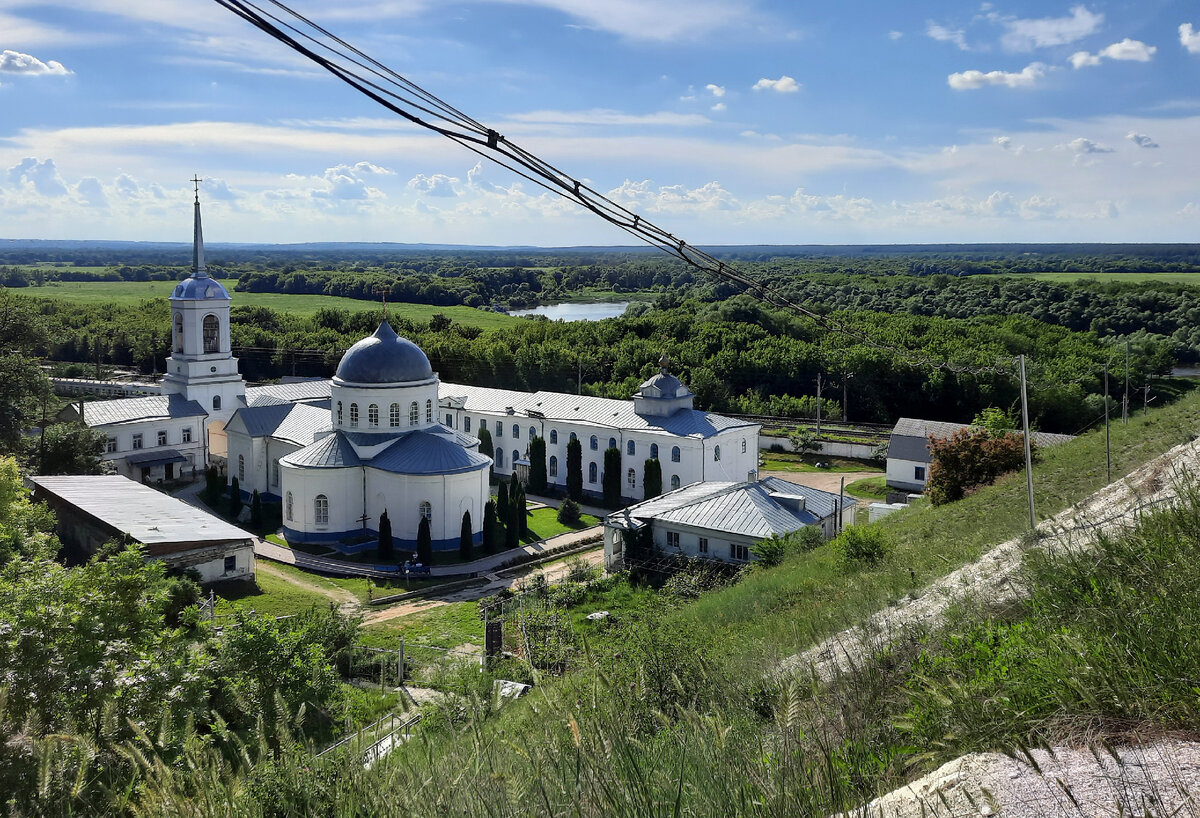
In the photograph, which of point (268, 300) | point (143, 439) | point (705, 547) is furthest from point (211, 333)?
point (268, 300)

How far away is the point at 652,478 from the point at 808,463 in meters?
14.0

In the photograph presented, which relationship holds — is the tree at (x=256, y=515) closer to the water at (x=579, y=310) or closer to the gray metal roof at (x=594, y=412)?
the gray metal roof at (x=594, y=412)

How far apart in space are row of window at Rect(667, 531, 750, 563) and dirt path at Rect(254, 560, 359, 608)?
1006cm

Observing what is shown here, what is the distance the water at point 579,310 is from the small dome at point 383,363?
109126 mm

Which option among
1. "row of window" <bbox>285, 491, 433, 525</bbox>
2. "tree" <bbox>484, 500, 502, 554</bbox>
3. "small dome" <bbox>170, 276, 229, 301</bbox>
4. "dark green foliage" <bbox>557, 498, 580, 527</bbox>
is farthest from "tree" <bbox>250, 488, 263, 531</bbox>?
"small dome" <bbox>170, 276, 229, 301</bbox>

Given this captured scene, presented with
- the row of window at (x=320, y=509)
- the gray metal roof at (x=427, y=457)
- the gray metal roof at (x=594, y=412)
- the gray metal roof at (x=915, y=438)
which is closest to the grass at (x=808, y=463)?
the gray metal roof at (x=915, y=438)

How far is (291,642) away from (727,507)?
16.8m

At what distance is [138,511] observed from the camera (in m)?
29.8

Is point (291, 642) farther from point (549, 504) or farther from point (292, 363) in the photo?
point (292, 363)

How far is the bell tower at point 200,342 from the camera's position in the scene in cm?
4634

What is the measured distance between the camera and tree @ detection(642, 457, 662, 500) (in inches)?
1535

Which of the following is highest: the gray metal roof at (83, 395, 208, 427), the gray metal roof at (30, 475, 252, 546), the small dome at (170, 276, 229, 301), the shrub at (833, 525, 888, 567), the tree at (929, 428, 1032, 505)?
the small dome at (170, 276, 229, 301)

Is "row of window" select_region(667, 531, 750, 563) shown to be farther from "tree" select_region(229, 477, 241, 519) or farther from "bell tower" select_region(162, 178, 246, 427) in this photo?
"bell tower" select_region(162, 178, 246, 427)

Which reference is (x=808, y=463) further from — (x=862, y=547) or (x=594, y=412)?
(x=862, y=547)
